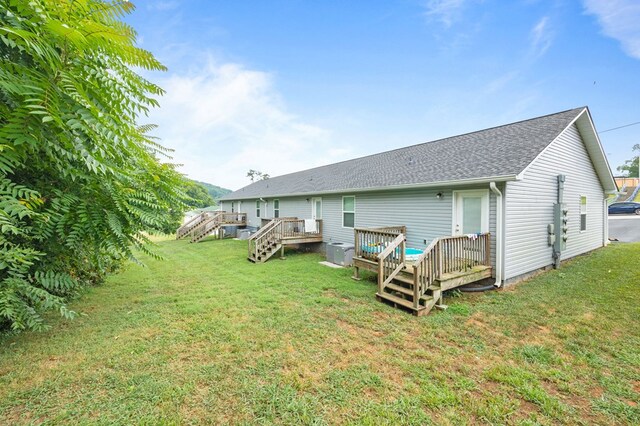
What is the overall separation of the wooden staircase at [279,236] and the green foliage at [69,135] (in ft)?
21.7

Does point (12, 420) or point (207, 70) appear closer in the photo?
point (12, 420)

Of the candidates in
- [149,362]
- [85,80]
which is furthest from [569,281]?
[85,80]

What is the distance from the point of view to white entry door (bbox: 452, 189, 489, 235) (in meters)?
6.68

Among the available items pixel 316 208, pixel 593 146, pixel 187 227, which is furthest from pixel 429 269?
pixel 187 227

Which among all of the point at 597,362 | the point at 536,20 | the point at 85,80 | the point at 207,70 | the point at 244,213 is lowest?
the point at 597,362

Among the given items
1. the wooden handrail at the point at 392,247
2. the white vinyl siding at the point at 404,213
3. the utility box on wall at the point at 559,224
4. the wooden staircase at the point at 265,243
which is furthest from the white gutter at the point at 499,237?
the wooden staircase at the point at 265,243

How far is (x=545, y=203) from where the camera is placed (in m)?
7.75

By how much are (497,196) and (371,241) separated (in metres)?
3.27

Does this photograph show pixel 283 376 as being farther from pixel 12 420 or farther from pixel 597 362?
pixel 597 362

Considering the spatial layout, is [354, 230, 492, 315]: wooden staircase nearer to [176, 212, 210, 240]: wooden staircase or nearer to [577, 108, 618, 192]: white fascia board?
[577, 108, 618, 192]: white fascia board

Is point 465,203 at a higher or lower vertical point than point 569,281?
higher

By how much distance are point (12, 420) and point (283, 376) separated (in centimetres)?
264

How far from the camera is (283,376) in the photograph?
318cm

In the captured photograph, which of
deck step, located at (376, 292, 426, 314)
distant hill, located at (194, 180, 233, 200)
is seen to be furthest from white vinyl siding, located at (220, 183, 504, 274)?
distant hill, located at (194, 180, 233, 200)
